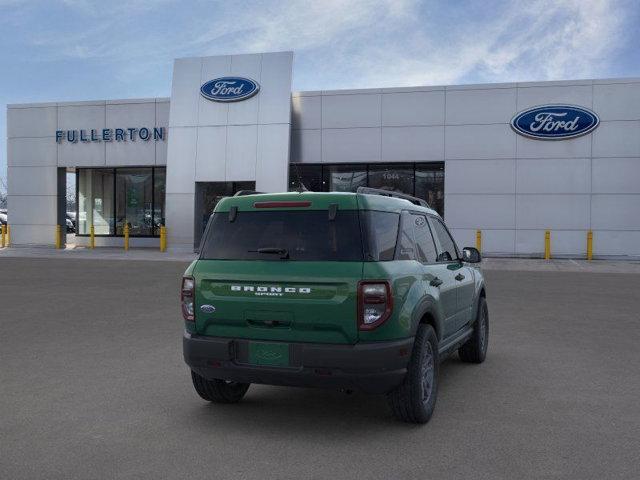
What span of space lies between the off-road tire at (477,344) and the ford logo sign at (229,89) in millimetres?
19399

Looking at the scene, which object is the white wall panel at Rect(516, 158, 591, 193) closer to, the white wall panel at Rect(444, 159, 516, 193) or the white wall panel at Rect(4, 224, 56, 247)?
the white wall panel at Rect(444, 159, 516, 193)

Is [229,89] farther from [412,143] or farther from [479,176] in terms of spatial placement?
[479,176]

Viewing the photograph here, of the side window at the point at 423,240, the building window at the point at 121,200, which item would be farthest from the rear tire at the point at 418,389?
the building window at the point at 121,200

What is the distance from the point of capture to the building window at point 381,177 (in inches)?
996

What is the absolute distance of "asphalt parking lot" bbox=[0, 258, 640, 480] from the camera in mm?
4070

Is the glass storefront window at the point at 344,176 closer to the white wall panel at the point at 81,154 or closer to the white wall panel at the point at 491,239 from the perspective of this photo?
the white wall panel at the point at 491,239

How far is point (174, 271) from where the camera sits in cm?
1808

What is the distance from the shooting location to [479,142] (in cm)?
2369

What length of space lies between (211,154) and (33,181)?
9339 mm

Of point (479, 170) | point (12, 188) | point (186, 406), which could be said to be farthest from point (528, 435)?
point (12, 188)

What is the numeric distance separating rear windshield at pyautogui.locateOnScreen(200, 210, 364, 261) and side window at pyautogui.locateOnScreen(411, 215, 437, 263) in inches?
36.7

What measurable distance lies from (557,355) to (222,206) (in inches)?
179

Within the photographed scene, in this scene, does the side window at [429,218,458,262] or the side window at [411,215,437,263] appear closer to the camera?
the side window at [411,215,437,263]

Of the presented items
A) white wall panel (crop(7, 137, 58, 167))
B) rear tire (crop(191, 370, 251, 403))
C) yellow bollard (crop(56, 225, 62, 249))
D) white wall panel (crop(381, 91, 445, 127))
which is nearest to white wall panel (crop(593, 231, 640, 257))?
white wall panel (crop(381, 91, 445, 127))
